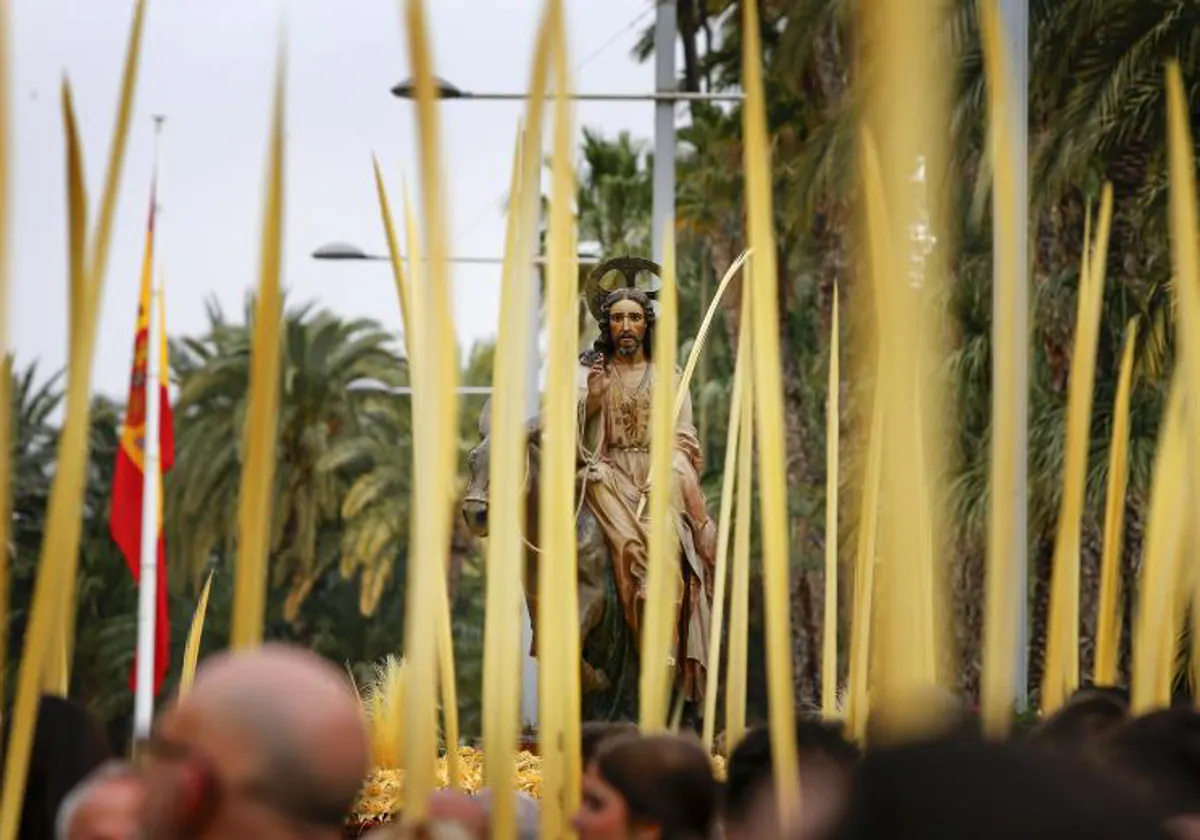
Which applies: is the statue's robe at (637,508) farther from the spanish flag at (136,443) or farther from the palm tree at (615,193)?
the palm tree at (615,193)

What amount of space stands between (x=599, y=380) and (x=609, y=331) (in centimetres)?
22

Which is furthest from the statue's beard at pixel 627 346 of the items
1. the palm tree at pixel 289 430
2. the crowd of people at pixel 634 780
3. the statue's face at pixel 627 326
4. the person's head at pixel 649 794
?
the palm tree at pixel 289 430

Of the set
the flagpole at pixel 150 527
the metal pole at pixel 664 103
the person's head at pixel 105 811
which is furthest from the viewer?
the metal pole at pixel 664 103

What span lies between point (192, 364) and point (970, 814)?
4139 centimetres

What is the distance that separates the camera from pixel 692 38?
31031 mm

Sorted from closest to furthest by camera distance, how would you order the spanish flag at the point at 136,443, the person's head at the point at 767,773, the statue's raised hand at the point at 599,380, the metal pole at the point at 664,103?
1. the person's head at the point at 767,773
2. the statue's raised hand at the point at 599,380
3. the spanish flag at the point at 136,443
4. the metal pole at the point at 664,103

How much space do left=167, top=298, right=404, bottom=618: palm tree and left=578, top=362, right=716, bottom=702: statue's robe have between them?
1084 inches

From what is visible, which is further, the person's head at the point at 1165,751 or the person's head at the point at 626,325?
the person's head at the point at 626,325

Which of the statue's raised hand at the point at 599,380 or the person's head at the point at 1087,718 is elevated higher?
the statue's raised hand at the point at 599,380

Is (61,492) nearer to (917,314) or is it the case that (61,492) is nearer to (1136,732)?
(917,314)

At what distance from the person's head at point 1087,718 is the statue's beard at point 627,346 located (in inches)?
250

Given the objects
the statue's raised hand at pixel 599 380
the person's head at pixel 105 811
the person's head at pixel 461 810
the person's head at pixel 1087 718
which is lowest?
the person's head at pixel 461 810

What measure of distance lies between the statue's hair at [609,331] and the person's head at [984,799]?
9302mm

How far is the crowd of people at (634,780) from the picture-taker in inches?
66.1
